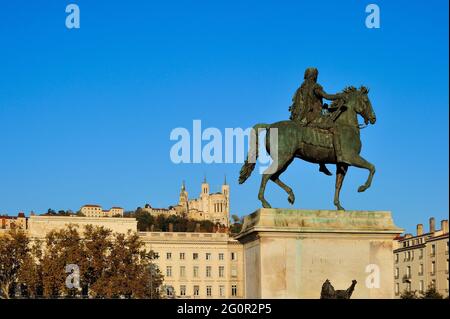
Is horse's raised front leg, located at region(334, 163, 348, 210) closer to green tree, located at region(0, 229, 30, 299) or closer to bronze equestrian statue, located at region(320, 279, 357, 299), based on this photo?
bronze equestrian statue, located at region(320, 279, 357, 299)

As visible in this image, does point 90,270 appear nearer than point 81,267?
No

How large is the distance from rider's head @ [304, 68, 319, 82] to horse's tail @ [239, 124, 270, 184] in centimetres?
157

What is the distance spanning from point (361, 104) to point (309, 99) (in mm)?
1227

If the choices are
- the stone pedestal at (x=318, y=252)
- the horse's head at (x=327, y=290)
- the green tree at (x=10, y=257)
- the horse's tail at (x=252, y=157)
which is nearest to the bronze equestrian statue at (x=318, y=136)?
the horse's tail at (x=252, y=157)

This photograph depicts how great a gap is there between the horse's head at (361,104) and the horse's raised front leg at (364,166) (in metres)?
1.03

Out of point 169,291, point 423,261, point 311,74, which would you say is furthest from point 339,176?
point 169,291

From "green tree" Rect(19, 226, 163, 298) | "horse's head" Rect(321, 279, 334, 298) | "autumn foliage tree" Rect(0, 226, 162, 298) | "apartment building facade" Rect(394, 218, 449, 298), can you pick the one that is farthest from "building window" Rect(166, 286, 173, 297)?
"horse's head" Rect(321, 279, 334, 298)

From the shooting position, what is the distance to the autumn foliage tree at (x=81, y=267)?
10312cm

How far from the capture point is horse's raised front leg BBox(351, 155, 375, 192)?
22.4 meters

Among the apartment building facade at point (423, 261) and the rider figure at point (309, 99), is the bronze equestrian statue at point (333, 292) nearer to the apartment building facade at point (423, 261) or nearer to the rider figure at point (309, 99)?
the rider figure at point (309, 99)

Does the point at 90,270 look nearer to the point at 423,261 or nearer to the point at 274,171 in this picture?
the point at 423,261

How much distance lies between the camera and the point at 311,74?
23141mm
